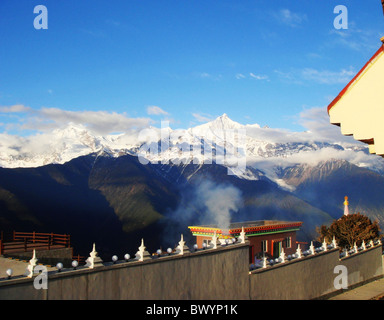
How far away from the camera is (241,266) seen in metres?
18.5

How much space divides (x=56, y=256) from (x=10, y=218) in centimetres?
10544

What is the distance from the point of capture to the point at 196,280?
16.2m

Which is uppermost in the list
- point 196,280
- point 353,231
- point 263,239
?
point 353,231

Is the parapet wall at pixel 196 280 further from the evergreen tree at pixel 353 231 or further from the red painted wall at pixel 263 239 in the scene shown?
the evergreen tree at pixel 353 231

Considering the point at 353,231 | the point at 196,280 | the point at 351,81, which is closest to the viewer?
the point at 351,81

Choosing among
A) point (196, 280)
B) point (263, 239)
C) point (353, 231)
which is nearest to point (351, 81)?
point (196, 280)

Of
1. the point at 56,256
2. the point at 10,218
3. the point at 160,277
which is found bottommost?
the point at 160,277

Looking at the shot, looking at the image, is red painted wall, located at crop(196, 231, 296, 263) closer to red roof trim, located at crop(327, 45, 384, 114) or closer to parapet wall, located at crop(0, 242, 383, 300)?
parapet wall, located at crop(0, 242, 383, 300)

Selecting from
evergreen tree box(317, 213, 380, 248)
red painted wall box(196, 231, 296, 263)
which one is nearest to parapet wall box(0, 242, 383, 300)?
red painted wall box(196, 231, 296, 263)

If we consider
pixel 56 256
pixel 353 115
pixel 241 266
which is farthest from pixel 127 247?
pixel 353 115

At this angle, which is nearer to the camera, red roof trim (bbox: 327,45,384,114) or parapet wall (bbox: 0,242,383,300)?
red roof trim (bbox: 327,45,384,114)

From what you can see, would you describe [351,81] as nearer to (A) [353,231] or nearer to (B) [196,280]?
(B) [196,280]

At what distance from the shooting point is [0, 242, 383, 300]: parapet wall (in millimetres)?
11812
